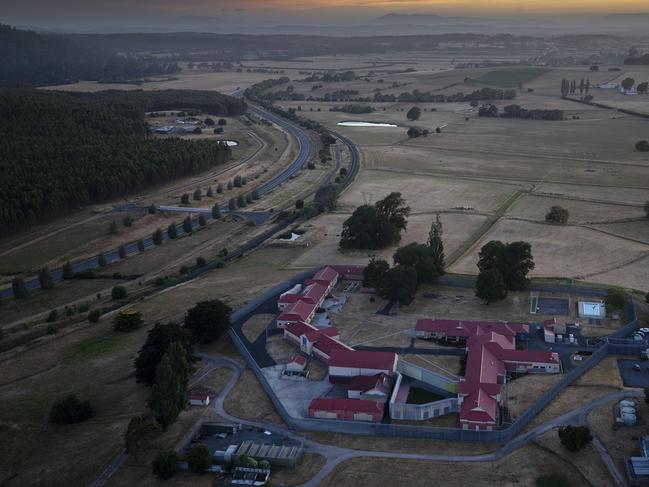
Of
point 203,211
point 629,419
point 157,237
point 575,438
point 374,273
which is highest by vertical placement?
point 374,273

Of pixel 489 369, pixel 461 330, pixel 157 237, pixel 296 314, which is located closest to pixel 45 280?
pixel 157 237

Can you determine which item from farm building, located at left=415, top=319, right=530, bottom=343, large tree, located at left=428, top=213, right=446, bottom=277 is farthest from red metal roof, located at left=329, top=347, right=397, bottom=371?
large tree, located at left=428, top=213, right=446, bottom=277

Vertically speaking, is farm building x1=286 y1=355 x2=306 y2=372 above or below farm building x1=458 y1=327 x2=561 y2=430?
below

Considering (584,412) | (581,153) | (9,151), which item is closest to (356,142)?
(581,153)

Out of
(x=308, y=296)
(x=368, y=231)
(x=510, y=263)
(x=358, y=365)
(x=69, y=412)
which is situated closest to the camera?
(x=69, y=412)

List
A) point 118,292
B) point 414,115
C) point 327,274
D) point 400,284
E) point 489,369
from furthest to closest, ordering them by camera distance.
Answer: point 414,115, point 118,292, point 327,274, point 400,284, point 489,369

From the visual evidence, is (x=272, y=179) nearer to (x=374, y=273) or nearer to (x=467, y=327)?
(x=374, y=273)

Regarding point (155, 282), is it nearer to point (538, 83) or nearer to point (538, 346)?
point (538, 346)

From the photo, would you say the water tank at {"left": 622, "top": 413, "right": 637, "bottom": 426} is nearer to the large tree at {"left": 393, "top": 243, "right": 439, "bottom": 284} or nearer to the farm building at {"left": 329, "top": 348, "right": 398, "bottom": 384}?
the farm building at {"left": 329, "top": 348, "right": 398, "bottom": 384}
